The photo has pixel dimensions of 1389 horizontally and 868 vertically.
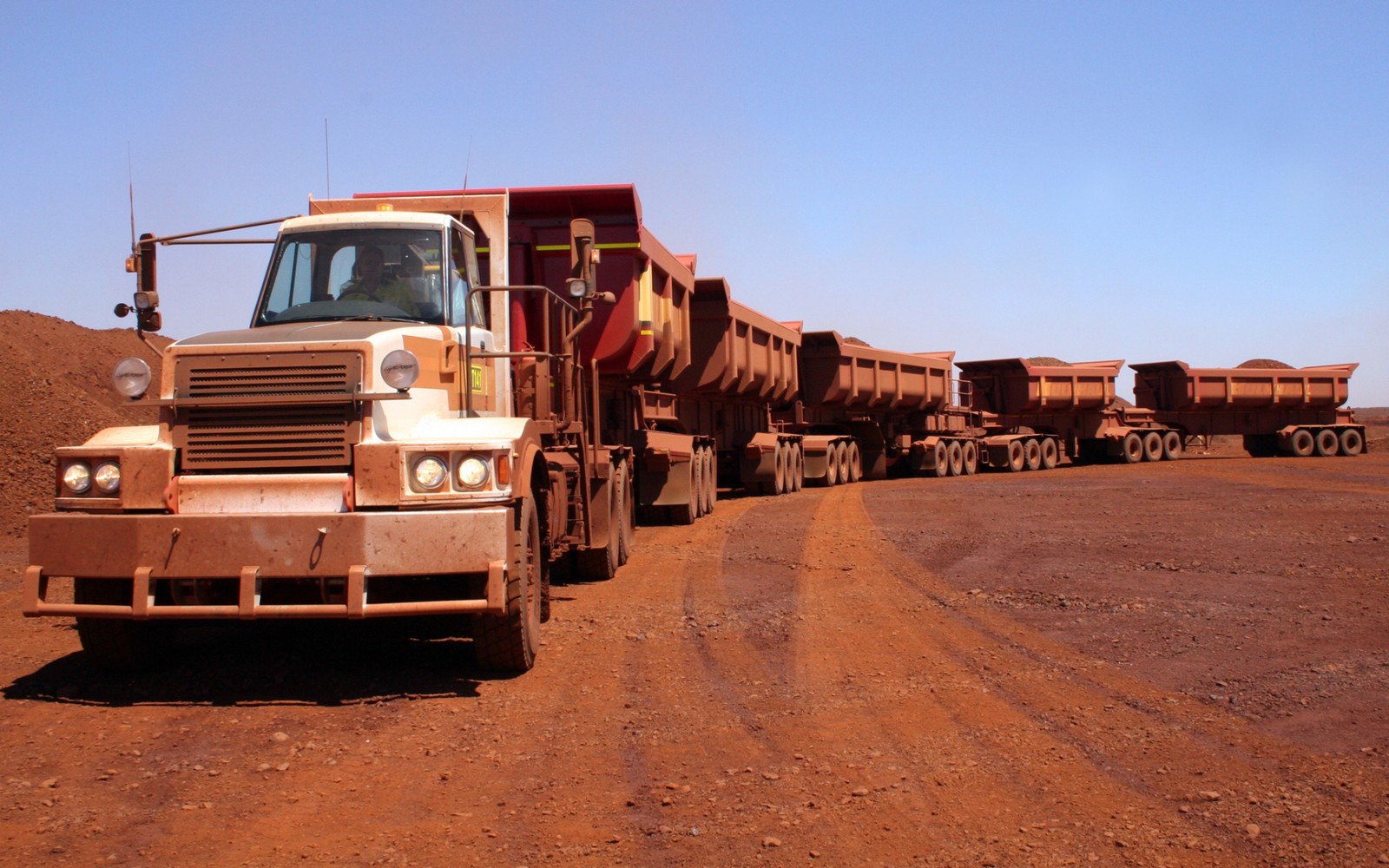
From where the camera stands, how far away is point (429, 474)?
6297 mm

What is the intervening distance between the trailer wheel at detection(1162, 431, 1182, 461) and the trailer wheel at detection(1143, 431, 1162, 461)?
30 centimetres

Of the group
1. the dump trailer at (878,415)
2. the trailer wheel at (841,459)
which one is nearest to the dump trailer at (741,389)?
the dump trailer at (878,415)

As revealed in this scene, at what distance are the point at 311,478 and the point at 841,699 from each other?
2987 mm

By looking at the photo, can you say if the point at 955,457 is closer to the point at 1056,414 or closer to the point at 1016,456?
the point at 1016,456

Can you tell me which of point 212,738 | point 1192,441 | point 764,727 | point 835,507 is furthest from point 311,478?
point 1192,441

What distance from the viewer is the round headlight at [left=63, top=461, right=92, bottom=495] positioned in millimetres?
6391

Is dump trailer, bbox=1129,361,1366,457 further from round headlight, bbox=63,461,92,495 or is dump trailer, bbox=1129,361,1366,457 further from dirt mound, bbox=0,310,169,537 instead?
round headlight, bbox=63,461,92,495

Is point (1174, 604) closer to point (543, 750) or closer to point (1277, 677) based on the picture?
point (1277, 677)

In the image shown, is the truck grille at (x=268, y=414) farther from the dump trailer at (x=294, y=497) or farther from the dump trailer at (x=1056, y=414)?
the dump trailer at (x=1056, y=414)

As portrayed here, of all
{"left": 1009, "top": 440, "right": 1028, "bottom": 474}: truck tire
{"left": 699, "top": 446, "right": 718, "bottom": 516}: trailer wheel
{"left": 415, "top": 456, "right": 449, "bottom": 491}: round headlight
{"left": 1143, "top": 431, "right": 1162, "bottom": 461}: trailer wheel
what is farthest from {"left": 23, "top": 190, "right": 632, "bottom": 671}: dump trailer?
{"left": 1143, "top": 431, "right": 1162, "bottom": 461}: trailer wheel

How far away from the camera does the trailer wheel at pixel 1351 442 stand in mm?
39062

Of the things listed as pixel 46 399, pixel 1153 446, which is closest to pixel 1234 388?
pixel 1153 446

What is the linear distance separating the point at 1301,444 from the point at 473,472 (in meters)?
37.7

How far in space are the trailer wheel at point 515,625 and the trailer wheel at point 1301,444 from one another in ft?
119
